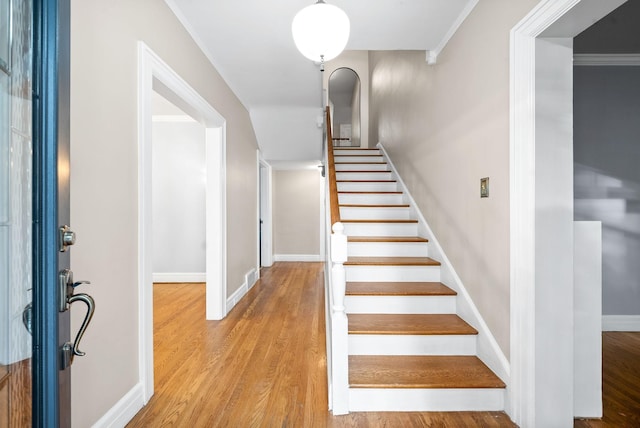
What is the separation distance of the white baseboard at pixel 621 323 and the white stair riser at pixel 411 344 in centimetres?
191

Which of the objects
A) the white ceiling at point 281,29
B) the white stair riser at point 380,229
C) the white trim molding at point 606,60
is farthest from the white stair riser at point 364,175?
the white trim molding at point 606,60

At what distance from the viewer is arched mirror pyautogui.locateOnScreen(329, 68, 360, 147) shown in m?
8.43

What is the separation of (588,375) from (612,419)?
25 cm

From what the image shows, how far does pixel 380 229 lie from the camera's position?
339 cm

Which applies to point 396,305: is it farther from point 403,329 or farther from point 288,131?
point 288,131

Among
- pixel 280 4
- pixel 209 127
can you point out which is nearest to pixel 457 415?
pixel 280 4

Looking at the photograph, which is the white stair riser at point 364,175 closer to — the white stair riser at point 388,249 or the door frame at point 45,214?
the white stair riser at point 388,249

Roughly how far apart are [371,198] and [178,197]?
3.17 metres

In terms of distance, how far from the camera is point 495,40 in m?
1.92

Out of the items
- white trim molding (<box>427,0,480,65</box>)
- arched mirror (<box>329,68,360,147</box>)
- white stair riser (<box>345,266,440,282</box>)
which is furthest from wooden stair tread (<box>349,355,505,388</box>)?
arched mirror (<box>329,68,360,147</box>)

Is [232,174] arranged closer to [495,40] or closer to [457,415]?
[495,40]

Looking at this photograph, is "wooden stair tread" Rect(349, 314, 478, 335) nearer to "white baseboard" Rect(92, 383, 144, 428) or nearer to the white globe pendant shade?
"white baseboard" Rect(92, 383, 144, 428)

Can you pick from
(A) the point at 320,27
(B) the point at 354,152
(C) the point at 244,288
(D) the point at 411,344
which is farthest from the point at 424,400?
(B) the point at 354,152

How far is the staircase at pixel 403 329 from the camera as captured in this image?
1823mm
